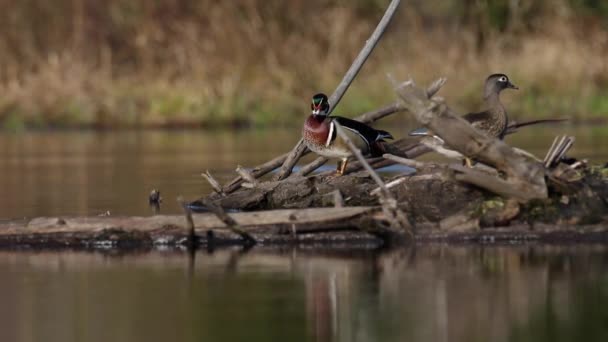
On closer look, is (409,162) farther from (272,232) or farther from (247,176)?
(247,176)

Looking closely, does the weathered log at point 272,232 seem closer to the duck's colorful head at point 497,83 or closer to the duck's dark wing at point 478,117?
the duck's dark wing at point 478,117

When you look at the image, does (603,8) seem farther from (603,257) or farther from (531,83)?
(603,257)

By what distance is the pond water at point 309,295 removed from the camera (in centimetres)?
708

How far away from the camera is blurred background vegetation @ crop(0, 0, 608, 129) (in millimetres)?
26641

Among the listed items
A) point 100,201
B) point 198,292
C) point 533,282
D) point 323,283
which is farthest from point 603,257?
point 100,201

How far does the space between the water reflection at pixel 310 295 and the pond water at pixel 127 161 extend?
302cm

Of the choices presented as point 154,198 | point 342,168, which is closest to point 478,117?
point 342,168

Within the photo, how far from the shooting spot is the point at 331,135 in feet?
36.3

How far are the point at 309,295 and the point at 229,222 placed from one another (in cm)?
174

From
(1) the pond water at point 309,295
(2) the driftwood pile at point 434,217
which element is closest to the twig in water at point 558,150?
(2) the driftwood pile at point 434,217

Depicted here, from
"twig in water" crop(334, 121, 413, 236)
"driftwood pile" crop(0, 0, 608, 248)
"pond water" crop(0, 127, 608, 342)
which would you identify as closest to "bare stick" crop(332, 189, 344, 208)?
"driftwood pile" crop(0, 0, 608, 248)

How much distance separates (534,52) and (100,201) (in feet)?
47.3

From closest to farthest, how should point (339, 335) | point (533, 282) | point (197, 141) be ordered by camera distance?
1. point (339, 335)
2. point (533, 282)
3. point (197, 141)

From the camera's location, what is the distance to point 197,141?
24.2 metres
